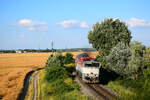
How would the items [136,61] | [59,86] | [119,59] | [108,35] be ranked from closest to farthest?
[136,61]
[59,86]
[119,59]
[108,35]

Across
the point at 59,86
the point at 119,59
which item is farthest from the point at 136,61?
the point at 59,86

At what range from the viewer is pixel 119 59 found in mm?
33875

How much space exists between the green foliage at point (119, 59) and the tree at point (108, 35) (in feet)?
31.2

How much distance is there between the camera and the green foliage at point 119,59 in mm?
33062

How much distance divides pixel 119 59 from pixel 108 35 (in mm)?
14220

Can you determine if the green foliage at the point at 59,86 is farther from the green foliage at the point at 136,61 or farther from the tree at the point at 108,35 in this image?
the tree at the point at 108,35

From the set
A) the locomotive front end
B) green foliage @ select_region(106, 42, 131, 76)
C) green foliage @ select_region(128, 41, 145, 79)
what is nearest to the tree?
green foliage @ select_region(106, 42, 131, 76)

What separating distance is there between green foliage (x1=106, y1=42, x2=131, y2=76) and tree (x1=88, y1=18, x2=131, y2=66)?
9501mm

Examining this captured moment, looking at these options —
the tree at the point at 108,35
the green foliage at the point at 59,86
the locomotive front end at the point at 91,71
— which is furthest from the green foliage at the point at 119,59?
the tree at the point at 108,35

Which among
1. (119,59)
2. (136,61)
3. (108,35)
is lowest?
(136,61)

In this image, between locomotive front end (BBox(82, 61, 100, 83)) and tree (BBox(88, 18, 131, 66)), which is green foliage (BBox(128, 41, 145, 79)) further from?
tree (BBox(88, 18, 131, 66))

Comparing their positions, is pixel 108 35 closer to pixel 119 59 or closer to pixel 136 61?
pixel 119 59

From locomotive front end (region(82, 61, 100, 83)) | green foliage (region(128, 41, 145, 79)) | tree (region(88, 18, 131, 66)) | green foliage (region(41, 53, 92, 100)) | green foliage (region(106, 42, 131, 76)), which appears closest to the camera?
green foliage (region(41, 53, 92, 100))

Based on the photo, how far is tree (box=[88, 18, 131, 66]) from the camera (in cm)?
4597
